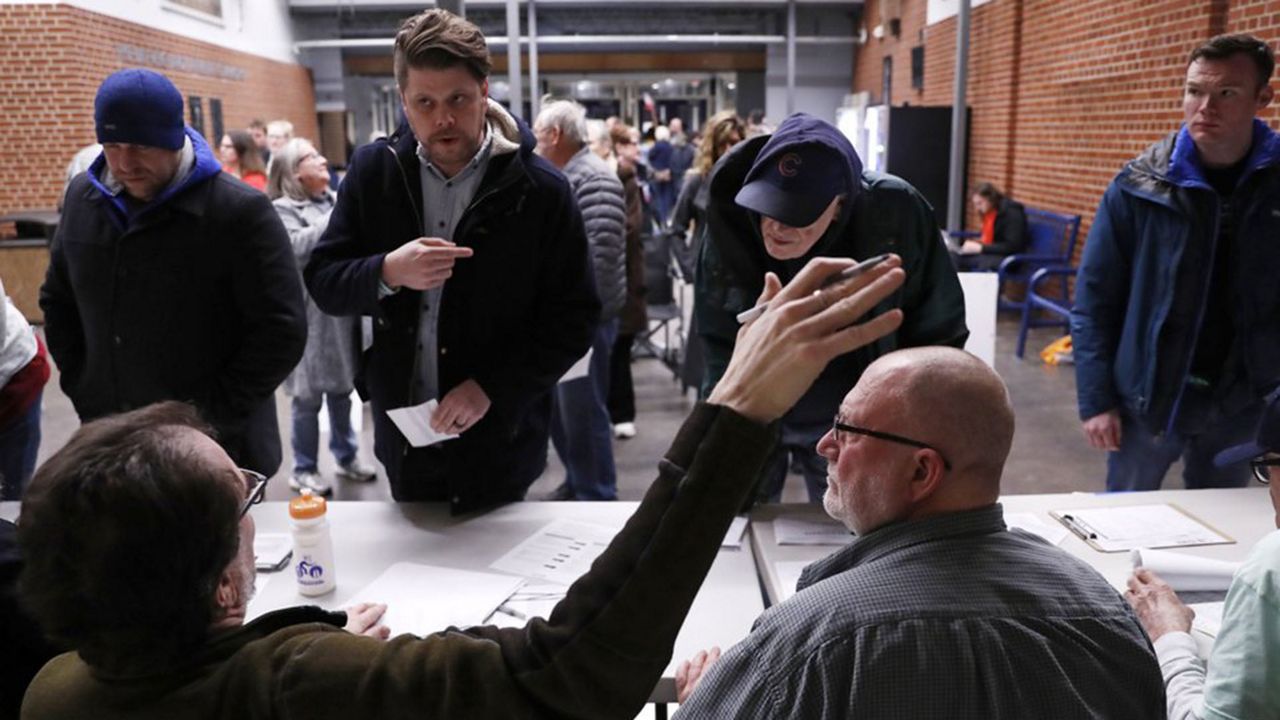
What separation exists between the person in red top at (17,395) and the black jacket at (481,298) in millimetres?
1056

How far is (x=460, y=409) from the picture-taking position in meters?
1.95

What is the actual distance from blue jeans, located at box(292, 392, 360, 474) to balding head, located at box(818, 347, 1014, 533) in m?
3.29

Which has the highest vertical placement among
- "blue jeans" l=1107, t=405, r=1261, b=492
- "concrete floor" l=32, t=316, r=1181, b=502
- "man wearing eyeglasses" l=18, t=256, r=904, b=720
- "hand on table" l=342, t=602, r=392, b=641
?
"man wearing eyeglasses" l=18, t=256, r=904, b=720

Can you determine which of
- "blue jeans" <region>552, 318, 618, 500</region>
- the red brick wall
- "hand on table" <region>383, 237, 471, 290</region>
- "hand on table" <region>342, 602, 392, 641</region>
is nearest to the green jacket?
"hand on table" <region>342, 602, 392, 641</region>

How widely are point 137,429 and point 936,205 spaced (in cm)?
938

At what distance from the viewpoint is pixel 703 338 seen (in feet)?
6.99

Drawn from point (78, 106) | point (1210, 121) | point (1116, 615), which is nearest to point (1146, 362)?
point (1210, 121)

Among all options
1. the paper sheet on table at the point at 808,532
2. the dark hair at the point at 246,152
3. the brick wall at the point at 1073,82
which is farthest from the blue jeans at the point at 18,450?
the brick wall at the point at 1073,82

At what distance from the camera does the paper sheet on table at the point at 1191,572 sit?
1.73 meters

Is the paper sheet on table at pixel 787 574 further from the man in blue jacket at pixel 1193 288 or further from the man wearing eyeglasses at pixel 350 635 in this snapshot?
the man in blue jacket at pixel 1193 288

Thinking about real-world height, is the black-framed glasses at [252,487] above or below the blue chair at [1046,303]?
above

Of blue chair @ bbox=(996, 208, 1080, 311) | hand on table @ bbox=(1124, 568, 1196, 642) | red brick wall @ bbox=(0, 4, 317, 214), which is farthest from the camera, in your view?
red brick wall @ bbox=(0, 4, 317, 214)

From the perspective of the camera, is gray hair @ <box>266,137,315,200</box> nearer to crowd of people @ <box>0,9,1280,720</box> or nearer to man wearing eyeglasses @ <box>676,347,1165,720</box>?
crowd of people @ <box>0,9,1280,720</box>

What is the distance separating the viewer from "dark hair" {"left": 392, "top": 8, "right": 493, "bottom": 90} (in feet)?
6.16
